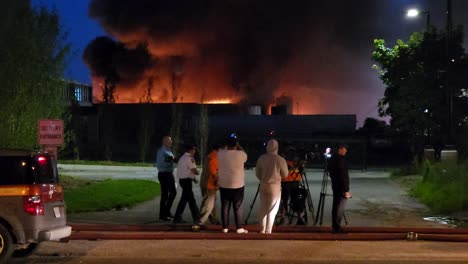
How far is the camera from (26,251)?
952 centimetres

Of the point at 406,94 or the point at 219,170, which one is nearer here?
the point at 219,170

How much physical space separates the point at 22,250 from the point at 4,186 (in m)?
1.34

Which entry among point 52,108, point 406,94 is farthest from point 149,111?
point 52,108

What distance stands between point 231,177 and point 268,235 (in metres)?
1.18

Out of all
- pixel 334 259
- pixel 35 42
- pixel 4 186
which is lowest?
pixel 334 259

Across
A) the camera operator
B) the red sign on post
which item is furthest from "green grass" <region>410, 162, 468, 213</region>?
the red sign on post

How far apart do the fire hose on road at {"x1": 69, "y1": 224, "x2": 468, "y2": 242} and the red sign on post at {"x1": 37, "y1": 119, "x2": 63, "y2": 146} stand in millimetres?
1715

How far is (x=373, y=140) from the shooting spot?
51.3 meters

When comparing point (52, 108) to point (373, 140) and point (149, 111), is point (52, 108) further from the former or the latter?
point (373, 140)

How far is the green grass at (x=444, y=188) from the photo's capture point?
49.2 ft

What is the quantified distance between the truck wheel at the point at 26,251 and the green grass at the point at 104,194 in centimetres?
493

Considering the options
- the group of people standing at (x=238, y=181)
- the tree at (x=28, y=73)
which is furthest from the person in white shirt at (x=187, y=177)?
the tree at (x=28, y=73)

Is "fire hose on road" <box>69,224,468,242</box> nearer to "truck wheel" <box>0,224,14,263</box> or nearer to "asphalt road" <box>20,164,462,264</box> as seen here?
"asphalt road" <box>20,164,462,264</box>

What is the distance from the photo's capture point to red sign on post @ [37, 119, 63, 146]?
1215 cm
